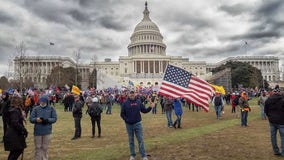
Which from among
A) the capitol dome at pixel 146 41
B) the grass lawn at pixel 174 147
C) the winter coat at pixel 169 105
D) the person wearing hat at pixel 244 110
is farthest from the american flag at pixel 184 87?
the capitol dome at pixel 146 41

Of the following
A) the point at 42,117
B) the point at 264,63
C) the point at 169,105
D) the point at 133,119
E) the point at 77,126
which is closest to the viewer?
the point at 42,117

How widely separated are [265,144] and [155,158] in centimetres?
500

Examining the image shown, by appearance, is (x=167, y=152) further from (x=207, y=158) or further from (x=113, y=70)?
(x=113, y=70)

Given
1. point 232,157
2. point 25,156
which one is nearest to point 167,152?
point 232,157

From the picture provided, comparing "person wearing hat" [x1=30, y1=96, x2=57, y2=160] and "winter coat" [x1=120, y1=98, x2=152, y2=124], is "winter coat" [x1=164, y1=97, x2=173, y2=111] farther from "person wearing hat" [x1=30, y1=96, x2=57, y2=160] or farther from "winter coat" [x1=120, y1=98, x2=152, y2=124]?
"person wearing hat" [x1=30, y1=96, x2=57, y2=160]

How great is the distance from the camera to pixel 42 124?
7.69 m

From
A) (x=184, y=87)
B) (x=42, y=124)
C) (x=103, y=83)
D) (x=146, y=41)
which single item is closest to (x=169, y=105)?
(x=184, y=87)

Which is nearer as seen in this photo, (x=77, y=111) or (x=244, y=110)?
(x=77, y=111)

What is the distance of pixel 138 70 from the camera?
125 m

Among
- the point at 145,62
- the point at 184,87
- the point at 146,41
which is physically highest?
the point at 146,41

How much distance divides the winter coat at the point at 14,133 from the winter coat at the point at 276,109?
759 cm

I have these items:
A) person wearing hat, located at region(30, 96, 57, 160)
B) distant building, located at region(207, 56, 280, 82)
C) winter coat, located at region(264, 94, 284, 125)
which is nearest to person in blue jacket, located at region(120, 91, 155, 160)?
person wearing hat, located at region(30, 96, 57, 160)

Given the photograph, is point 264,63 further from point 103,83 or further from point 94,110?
point 94,110

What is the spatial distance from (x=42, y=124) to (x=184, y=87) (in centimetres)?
752
